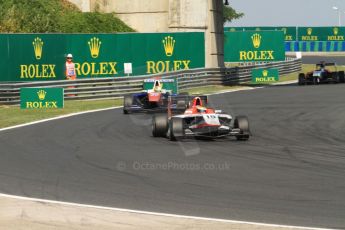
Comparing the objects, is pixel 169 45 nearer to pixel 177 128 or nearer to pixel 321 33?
pixel 177 128

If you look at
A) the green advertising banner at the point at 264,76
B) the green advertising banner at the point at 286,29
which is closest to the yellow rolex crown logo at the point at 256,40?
the green advertising banner at the point at 264,76

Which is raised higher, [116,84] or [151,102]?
[116,84]

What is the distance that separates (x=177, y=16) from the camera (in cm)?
4403

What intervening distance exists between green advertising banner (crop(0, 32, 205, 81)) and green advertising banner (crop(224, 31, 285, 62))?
46.5 feet

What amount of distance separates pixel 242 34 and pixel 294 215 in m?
43.8

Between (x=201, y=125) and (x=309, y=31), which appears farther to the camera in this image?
(x=309, y=31)

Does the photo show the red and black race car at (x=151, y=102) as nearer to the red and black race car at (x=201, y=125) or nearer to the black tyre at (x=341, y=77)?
the red and black race car at (x=201, y=125)

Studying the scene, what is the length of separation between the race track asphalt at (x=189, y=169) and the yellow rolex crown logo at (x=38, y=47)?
11.5 meters

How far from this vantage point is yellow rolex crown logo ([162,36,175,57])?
3725 centimetres

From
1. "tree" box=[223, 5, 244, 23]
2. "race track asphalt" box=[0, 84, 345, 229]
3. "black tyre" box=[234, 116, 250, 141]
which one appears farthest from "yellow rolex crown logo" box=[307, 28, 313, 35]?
"black tyre" box=[234, 116, 250, 141]

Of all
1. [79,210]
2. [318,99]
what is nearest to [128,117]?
[318,99]

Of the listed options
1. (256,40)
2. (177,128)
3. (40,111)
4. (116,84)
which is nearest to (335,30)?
(256,40)

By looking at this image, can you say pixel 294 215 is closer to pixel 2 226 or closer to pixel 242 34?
pixel 2 226

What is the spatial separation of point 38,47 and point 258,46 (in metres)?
21.5
